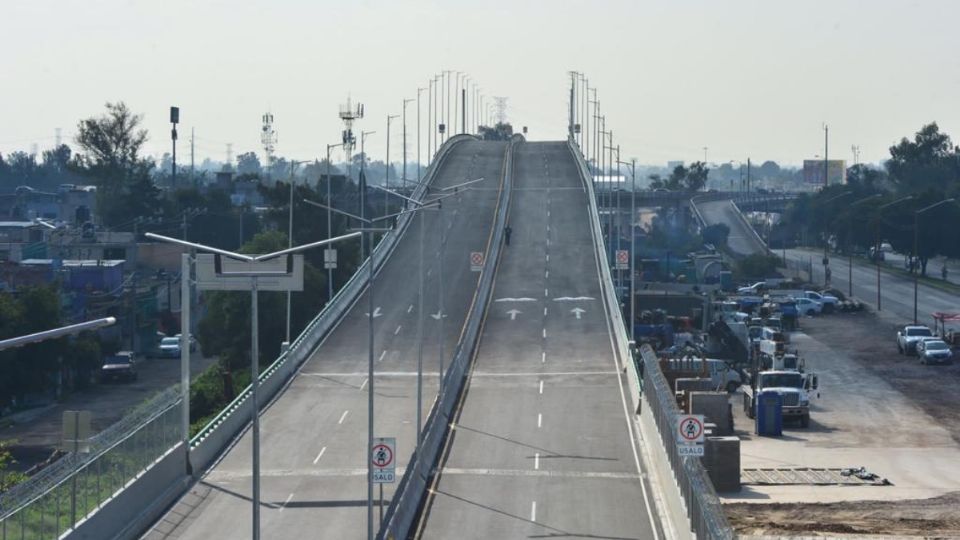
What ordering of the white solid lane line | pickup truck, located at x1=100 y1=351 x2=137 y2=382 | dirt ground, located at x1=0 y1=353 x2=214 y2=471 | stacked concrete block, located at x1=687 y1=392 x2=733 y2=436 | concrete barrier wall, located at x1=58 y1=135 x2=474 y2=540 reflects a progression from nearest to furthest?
concrete barrier wall, located at x1=58 y1=135 x2=474 y2=540
the white solid lane line
stacked concrete block, located at x1=687 y1=392 x2=733 y2=436
dirt ground, located at x1=0 y1=353 x2=214 y2=471
pickup truck, located at x1=100 y1=351 x2=137 y2=382

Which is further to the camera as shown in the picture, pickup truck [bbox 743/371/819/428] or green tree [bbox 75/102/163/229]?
green tree [bbox 75/102/163/229]

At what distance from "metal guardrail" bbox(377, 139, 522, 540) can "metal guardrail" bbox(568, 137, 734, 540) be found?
686cm

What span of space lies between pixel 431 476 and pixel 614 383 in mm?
17846

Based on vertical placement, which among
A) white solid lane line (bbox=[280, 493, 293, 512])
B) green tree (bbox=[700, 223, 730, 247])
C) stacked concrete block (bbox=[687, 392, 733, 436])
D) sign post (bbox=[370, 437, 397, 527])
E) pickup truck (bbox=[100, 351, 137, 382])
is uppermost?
green tree (bbox=[700, 223, 730, 247])

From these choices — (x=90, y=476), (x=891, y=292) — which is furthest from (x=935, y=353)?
(x=90, y=476)

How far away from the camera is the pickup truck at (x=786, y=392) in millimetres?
73250

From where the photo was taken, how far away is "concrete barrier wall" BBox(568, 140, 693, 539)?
40.5m

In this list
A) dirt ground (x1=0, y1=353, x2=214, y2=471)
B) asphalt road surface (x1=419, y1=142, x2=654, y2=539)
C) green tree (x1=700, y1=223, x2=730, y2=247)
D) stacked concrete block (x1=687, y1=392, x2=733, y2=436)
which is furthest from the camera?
green tree (x1=700, y1=223, x2=730, y2=247)

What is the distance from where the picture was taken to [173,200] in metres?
154

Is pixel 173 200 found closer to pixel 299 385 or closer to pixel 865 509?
pixel 299 385

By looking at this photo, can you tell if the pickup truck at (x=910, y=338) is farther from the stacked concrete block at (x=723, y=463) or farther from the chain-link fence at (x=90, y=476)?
the chain-link fence at (x=90, y=476)

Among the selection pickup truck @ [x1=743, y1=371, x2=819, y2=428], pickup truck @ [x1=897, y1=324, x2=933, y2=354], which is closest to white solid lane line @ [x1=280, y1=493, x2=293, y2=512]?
pickup truck @ [x1=743, y1=371, x2=819, y2=428]

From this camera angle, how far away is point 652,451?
169 feet

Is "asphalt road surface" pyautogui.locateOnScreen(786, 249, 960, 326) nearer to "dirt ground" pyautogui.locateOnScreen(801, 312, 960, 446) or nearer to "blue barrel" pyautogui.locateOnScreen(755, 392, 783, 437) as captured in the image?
"dirt ground" pyautogui.locateOnScreen(801, 312, 960, 446)
